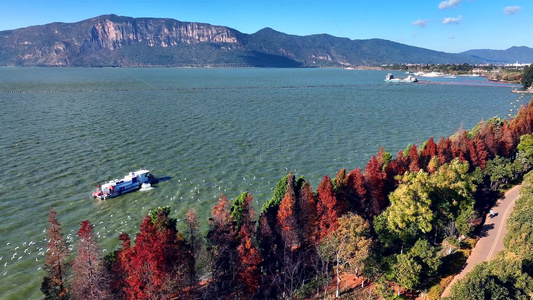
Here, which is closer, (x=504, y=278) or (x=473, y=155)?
(x=504, y=278)

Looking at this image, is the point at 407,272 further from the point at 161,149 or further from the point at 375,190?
the point at 161,149

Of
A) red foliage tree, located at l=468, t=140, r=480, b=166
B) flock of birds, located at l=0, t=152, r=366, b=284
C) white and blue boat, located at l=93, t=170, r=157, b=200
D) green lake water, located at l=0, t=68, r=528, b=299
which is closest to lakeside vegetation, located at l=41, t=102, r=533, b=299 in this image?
flock of birds, located at l=0, t=152, r=366, b=284

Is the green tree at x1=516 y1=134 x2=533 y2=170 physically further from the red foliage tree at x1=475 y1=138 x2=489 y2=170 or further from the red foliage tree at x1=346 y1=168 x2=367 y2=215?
the red foliage tree at x1=346 y1=168 x2=367 y2=215

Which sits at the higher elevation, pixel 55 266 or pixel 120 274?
pixel 55 266

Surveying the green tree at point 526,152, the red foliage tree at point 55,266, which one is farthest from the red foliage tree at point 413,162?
the red foliage tree at point 55,266

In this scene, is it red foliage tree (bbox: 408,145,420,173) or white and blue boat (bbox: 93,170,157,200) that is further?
white and blue boat (bbox: 93,170,157,200)

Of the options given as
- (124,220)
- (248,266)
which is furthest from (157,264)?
(124,220)
